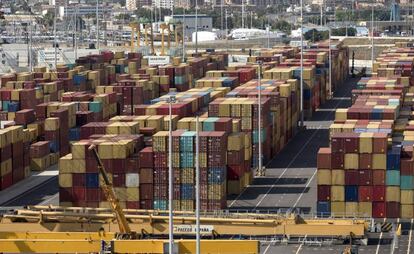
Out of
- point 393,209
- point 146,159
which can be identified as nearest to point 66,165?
point 146,159

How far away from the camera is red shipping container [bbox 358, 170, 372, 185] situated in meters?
72.7

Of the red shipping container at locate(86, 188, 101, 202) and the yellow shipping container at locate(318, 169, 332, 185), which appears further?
the red shipping container at locate(86, 188, 101, 202)

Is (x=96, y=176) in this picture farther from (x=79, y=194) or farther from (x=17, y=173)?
(x=17, y=173)

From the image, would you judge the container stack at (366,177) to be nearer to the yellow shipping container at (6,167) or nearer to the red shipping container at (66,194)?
the red shipping container at (66,194)

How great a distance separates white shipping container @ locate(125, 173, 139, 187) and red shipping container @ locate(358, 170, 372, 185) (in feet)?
38.8

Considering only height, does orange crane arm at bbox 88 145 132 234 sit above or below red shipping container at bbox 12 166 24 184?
above

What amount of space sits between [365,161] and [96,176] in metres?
14.3

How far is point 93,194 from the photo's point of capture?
7388cm

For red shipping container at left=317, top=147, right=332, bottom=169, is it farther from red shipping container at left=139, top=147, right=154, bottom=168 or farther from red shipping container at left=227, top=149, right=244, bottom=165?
red shipping container at left=139, top=147, right=154, bottom=168

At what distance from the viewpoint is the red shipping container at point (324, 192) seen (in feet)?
240

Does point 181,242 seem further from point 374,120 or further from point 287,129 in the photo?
point 287,129

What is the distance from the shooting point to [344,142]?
73.1 meters

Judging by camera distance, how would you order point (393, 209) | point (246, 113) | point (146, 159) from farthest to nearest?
point (246, 113) → point (146, 159) → point (393, 209)

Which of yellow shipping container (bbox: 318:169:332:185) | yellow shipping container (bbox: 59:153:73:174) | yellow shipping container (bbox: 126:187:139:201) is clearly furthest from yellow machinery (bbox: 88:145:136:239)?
yellow shipping container (bbox: 318:169:332:185)
